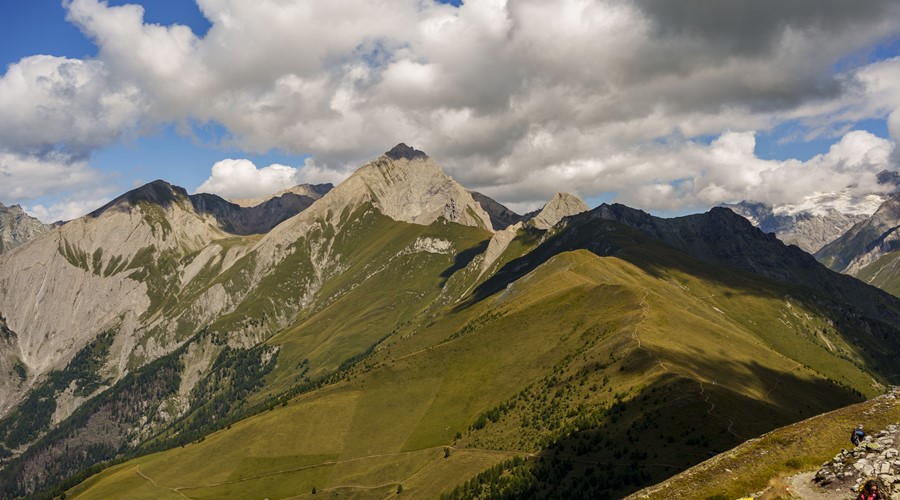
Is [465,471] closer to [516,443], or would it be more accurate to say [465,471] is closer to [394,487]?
[516,443]

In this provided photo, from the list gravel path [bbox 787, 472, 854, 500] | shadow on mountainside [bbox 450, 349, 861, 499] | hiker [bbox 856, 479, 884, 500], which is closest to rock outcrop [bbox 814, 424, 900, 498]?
gravel path [bbox 787, 472, 854, 500]

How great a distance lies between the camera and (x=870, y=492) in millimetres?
36406

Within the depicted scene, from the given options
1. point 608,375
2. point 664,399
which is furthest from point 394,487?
point 664,399

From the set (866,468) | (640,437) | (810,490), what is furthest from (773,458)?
(640,437)

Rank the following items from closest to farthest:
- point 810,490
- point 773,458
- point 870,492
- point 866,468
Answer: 1. point 870,492
2. point 866,468
3. point 810,490
4. point 773,458

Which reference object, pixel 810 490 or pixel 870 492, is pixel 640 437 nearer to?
pixel 810 490

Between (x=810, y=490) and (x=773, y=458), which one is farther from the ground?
(x=810, y=490)

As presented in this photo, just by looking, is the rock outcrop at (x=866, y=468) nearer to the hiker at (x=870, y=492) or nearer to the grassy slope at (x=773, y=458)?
the hiker at (x=870, y=492)

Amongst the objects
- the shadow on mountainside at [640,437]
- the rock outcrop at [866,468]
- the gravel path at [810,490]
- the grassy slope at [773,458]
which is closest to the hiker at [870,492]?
the rock outcrop at [866,468]

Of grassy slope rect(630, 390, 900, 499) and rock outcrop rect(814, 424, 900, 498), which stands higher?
rock outcrop rect(814, 424, 900, 498)

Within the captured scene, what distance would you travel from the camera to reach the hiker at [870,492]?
36.1m

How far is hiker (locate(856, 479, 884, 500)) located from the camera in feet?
118

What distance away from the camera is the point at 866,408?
196ft

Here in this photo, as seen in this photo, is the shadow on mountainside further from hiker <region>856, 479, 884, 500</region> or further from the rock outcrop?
hiker <region>856, 479, 884, 500</region>
